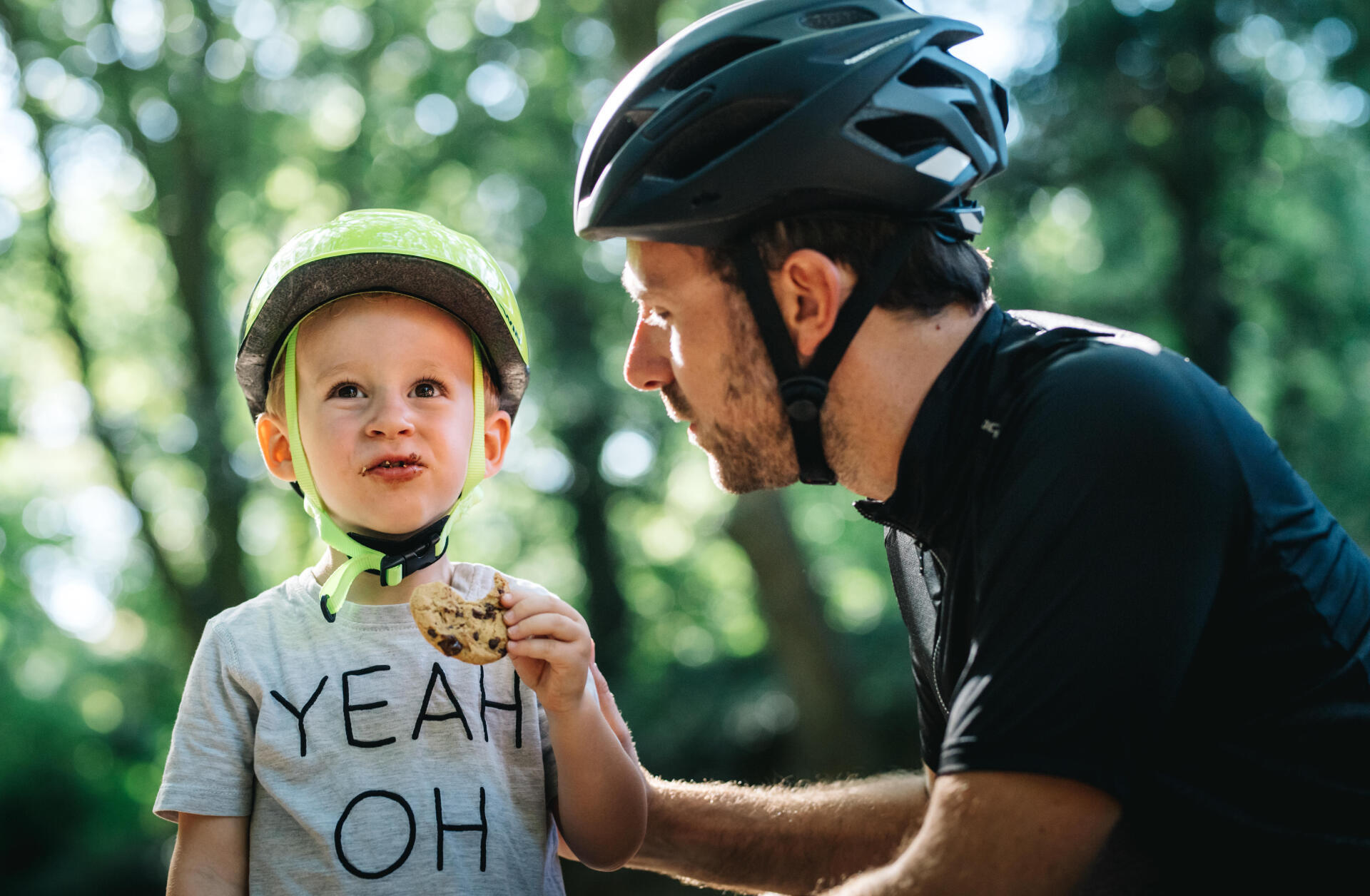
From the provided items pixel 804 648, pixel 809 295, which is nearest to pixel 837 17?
pixel 809 295

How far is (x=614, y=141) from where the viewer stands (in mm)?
2877

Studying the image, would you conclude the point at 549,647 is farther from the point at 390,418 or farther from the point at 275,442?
the point at 275,442

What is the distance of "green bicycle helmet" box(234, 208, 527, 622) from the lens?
9.00 feet

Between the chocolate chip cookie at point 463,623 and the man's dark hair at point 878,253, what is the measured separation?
37.7 inches

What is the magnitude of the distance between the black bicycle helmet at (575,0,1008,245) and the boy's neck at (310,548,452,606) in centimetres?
99

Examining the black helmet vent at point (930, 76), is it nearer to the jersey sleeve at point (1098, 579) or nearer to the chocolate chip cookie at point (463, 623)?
the jersey sleeve at point (1098, 579)

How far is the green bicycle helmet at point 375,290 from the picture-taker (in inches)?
108

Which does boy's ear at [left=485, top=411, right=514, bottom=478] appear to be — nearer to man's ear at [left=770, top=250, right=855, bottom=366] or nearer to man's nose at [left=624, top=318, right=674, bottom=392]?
man's nose at [left=624, top=318, right=674, bottom=392]

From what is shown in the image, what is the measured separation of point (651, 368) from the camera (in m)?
2.86

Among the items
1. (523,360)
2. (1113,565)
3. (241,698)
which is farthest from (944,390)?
(241,698)

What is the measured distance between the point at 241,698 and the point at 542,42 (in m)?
13.6

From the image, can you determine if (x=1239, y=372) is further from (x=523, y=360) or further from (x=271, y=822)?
(x=271, y=822)

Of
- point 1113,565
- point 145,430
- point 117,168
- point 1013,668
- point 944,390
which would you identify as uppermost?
point 117,168

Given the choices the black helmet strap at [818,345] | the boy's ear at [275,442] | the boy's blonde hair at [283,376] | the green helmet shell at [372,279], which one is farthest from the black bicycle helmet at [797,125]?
the boy's ear at [275,442]
